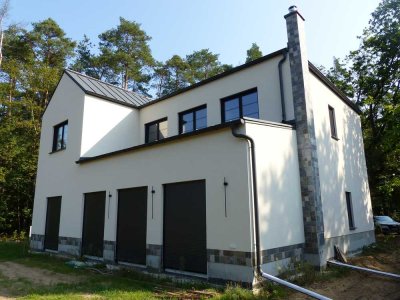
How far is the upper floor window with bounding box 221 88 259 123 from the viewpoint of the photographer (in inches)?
412

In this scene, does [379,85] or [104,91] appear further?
[379,85]

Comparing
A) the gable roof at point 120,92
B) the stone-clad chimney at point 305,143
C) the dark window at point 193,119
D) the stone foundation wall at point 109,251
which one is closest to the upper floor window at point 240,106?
the gable roof at point 120,92

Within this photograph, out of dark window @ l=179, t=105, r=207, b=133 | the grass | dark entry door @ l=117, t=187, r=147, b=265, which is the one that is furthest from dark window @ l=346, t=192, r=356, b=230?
dark entry door @ l=117, t=187, r=147, b=265

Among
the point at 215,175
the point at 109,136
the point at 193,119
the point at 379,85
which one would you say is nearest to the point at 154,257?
the point at 215,175

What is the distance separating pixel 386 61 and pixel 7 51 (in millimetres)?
26512

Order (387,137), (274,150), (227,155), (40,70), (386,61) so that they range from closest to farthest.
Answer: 1. (227,155)
2. (274,150)
3. (387,137)
4. (386,61)
5. (40,70)

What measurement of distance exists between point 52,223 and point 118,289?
7.61 metres

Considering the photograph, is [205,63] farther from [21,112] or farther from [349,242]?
[349,242]

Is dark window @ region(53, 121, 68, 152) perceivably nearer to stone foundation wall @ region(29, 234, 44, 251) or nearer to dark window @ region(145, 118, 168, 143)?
dark window @ region(145, 118, 168, 143)

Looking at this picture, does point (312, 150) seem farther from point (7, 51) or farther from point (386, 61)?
point (7, 51)

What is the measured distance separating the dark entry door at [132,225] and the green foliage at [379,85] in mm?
14178

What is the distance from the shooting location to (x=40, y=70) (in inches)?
901


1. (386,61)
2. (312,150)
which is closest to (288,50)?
(312,150)

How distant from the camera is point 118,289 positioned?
7.07 m
